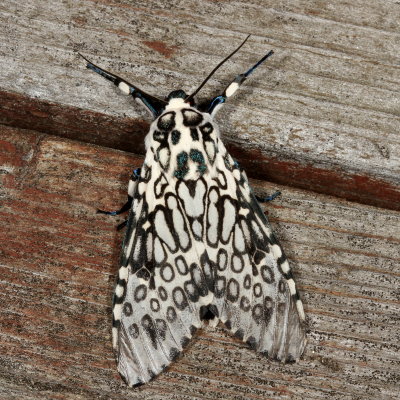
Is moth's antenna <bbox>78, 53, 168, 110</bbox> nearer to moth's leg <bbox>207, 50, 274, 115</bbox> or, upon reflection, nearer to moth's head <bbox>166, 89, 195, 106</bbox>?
moth's head <bbox>166, 89, 195, 106</bbox>

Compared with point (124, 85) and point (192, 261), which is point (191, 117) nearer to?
point (124, 85)

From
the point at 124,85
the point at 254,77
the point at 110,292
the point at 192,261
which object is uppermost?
the point at 254,77

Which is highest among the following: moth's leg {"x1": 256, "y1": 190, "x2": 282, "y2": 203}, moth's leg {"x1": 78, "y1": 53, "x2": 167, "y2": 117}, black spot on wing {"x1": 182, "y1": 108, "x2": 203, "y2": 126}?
moth's leg {"x1": 78, "y1": 53, "x2": 167, "y2": 117}

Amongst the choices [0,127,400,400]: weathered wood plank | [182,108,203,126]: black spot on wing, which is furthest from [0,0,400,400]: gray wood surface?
[182,108,203,126]: black spot on wing

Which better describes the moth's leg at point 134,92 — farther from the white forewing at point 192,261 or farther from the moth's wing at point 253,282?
the moth's wing at point 253,282

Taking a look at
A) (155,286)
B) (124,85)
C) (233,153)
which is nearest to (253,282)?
(155,286)

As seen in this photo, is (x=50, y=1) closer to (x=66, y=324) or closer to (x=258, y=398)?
(x=66, y=324)

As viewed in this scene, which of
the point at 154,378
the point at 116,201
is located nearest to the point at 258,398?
the point at 154,378
